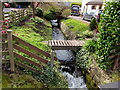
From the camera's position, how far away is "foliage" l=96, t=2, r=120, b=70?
9.59 ft

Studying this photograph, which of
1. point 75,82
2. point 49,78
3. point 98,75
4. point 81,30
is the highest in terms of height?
point 81,30

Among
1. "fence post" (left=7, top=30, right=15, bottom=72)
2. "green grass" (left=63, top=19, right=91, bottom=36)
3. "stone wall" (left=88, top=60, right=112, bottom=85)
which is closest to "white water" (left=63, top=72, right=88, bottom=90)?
"stone wall" (left=88, top=60, right=112, bottom=85)

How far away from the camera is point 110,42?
122 inches

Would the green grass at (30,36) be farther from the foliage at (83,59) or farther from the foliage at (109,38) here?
the foliage at (109,38)

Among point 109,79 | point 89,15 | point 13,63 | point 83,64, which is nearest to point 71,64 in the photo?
point 83,64

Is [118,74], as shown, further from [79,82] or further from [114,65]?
[79,82]

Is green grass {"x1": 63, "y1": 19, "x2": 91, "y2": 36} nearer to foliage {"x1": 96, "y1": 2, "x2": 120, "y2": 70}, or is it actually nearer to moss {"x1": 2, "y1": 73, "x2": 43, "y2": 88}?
foliage {"x1": 96, "y1": 2, "x2": 120, "y2": 70}

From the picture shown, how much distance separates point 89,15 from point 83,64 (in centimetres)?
913

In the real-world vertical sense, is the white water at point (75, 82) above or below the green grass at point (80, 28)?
below

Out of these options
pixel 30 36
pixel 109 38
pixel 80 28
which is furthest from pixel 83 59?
pixel 80 28

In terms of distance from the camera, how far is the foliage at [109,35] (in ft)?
9.59

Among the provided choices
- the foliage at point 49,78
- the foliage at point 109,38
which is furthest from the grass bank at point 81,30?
the foliage at point 49,78

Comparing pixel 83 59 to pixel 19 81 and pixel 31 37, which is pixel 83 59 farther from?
pixel 31 37

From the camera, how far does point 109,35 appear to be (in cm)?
324
